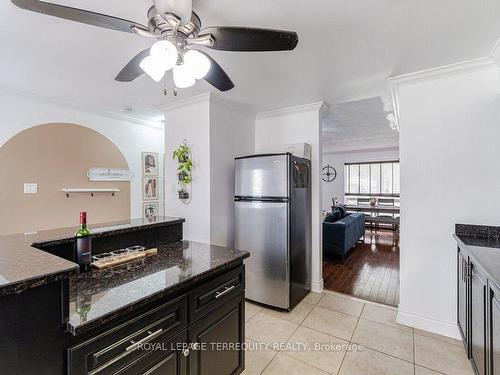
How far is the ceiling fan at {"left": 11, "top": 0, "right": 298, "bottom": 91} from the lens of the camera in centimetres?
111

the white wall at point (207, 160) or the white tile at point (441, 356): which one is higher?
the white wall at point (207, 160)

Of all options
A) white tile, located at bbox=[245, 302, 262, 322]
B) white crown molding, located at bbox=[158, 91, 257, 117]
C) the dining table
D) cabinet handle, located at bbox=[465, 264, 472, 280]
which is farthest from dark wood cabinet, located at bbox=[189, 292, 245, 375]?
the dining table

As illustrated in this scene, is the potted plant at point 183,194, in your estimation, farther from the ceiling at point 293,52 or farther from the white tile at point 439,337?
the white tile at point 439,337

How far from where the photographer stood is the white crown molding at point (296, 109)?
3170mm

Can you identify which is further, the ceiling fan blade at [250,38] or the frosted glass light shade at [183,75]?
the frosted glass light shade at [183,75]

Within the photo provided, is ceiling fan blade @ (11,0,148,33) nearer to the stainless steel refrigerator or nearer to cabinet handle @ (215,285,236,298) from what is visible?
cabinet handle @ (215,285,236,298)

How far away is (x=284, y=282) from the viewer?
2699mm

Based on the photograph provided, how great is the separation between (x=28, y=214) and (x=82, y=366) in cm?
292

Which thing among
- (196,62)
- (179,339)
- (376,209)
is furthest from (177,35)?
(376,209)

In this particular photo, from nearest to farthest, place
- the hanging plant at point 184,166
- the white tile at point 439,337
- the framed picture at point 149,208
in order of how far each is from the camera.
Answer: the white tile at point 439,337, the hanging plant at point 184,166, the framed picture at point 149,208

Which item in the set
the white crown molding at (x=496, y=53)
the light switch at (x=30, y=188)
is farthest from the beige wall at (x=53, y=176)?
the white crown molding at (x=496, y=53)

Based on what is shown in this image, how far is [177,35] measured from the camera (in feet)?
4.25

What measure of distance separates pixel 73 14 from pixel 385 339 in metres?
3.13

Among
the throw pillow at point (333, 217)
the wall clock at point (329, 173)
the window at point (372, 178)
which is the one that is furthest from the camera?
the wall clock at point (329, 173)
